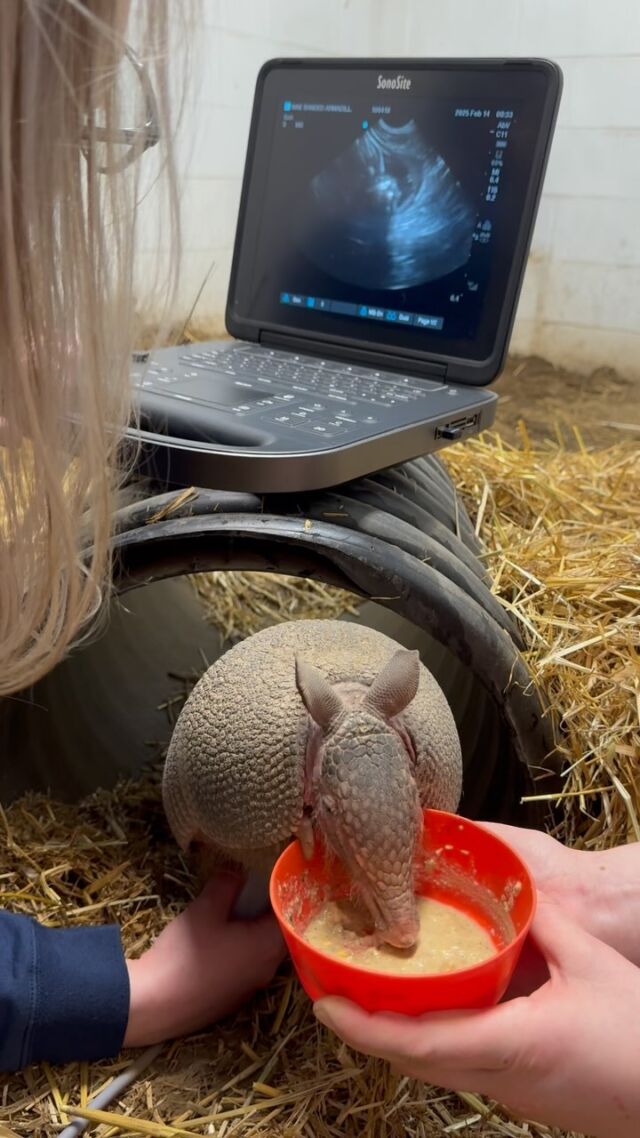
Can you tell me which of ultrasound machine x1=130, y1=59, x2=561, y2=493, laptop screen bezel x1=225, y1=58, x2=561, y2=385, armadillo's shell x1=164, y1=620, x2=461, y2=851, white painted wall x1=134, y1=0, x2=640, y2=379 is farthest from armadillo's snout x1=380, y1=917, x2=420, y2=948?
white painted wall x1=134, y1=0, x2=640, y2=379

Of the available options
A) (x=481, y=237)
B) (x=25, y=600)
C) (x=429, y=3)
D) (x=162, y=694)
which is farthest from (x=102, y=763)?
(x=429, y=3)

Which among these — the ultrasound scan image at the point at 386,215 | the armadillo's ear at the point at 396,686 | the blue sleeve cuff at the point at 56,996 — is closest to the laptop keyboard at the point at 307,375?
the ultrasound scan image at the point at 386,215

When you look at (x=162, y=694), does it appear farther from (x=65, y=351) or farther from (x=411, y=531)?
(x=65, y=351)

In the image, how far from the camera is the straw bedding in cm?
93

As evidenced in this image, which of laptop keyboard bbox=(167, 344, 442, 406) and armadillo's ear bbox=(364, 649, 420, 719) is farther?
laptop keyboard bbox=(167, 344, 442, 406)

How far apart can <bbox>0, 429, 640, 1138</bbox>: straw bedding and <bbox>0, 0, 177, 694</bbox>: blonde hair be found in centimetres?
38

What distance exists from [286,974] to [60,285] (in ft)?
2.66

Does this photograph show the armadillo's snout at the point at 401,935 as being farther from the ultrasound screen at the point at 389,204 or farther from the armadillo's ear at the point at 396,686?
the ultrasound screen at the point at 389,204

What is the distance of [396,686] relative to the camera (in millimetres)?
850

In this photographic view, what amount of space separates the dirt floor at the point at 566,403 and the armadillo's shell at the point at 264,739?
52.9 inches

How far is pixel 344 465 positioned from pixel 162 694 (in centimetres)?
70

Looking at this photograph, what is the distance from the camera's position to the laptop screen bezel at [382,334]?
1.28m

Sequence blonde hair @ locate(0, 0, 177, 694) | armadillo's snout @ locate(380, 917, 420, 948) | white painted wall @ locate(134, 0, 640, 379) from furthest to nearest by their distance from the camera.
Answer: white painted wall @ locate(134, 0, 640, 379), armadillo's snout @ locate(380, 917, 420, 948), blonde hair @ locate(0, 0, 177, 694)

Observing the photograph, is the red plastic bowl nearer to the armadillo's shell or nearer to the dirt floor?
the armadillo's shell
